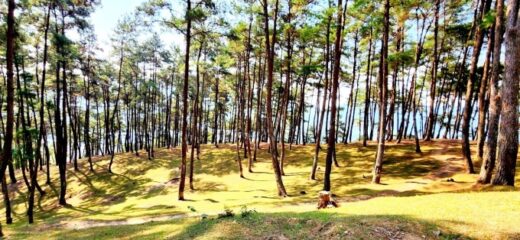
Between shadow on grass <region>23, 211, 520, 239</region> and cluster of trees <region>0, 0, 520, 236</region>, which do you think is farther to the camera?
cluster of trees <region>0, 0, 520, 236</region>

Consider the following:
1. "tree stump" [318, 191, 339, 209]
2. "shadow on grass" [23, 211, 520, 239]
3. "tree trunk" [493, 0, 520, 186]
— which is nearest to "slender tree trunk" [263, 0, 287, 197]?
"tree stump" [318, 191, 339, 209]

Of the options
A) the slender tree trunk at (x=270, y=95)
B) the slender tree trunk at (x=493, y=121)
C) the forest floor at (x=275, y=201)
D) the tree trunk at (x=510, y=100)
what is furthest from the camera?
the slender tree trunk at (x=270, y=95)

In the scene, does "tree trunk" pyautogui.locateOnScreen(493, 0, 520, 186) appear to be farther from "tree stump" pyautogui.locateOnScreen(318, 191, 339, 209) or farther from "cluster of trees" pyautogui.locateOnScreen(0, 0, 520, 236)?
"tree stump" pyautogui.locateOnScreen(318, 191, 339, 209)

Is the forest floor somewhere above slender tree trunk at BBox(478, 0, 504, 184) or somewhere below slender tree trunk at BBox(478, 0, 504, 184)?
below

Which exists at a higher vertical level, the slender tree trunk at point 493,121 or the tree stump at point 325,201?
the slender tree trunk at point 493,121

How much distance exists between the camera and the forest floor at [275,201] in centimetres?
753

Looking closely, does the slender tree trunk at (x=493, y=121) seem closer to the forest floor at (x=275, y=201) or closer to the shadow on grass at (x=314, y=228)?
the forest floor at (x=275, y=201)

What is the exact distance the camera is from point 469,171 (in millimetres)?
17562

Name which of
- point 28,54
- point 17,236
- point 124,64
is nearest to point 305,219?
point 17,236

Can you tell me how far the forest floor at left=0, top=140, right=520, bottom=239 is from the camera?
7531mm

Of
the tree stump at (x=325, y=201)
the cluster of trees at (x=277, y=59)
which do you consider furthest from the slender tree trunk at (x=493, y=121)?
the tree stump at (x=325, y=201)

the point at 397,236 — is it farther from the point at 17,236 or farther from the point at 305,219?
the point at 17,236

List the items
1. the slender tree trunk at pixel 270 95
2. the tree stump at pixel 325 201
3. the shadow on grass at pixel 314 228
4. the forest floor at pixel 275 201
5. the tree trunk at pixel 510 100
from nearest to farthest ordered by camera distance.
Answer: the shadow on grass at pixel 314 228 → the forest floor at pixel 275 201 → the tree trunk at pixel 510 100 → the tree stump at pixel 325 201 → the slender tree trunk at pixel 270 95

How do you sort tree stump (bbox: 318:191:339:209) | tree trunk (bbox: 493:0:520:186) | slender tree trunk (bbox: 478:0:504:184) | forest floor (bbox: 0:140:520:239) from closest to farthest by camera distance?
forest floor (bbox: 0:140:520:239)
tree trunk (bbox: 493:0:520:186)
tree stump (bbox: 318:191:339:209)
slender tree trunk (bbox: 478:0:504:184)
